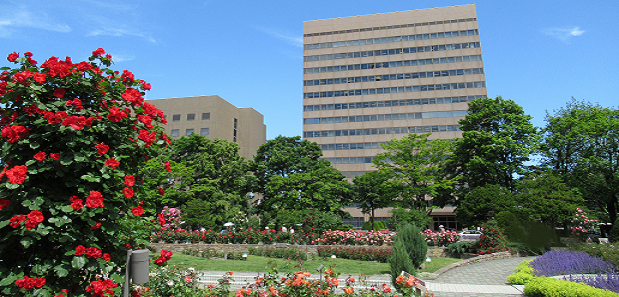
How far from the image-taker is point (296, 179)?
33.7 metres

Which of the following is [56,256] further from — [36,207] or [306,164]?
[306,164]

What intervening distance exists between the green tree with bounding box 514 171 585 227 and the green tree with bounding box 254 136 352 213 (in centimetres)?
1528

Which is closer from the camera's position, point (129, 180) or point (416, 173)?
point (129, 180)

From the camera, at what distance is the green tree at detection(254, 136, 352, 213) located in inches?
1313

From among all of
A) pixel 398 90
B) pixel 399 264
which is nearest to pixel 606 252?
pixel 399 264

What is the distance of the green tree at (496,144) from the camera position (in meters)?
33.0

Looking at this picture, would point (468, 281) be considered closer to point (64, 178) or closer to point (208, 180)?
point (64, 178)

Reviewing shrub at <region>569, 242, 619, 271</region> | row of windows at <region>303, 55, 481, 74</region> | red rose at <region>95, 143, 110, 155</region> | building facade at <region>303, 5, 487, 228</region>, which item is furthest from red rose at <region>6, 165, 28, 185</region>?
row of windows at <region>303, 55, 481, 74</region>

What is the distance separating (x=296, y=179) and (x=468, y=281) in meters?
22.3

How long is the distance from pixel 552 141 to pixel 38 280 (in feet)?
132

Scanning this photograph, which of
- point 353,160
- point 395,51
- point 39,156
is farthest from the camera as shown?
point 395,51

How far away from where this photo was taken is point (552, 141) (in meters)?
34.0

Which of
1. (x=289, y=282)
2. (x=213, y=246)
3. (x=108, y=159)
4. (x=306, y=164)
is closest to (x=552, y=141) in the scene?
(x=306, y=164)

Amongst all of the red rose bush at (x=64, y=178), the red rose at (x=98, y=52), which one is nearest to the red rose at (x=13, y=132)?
the red rose bush at (x=64, y=178)
